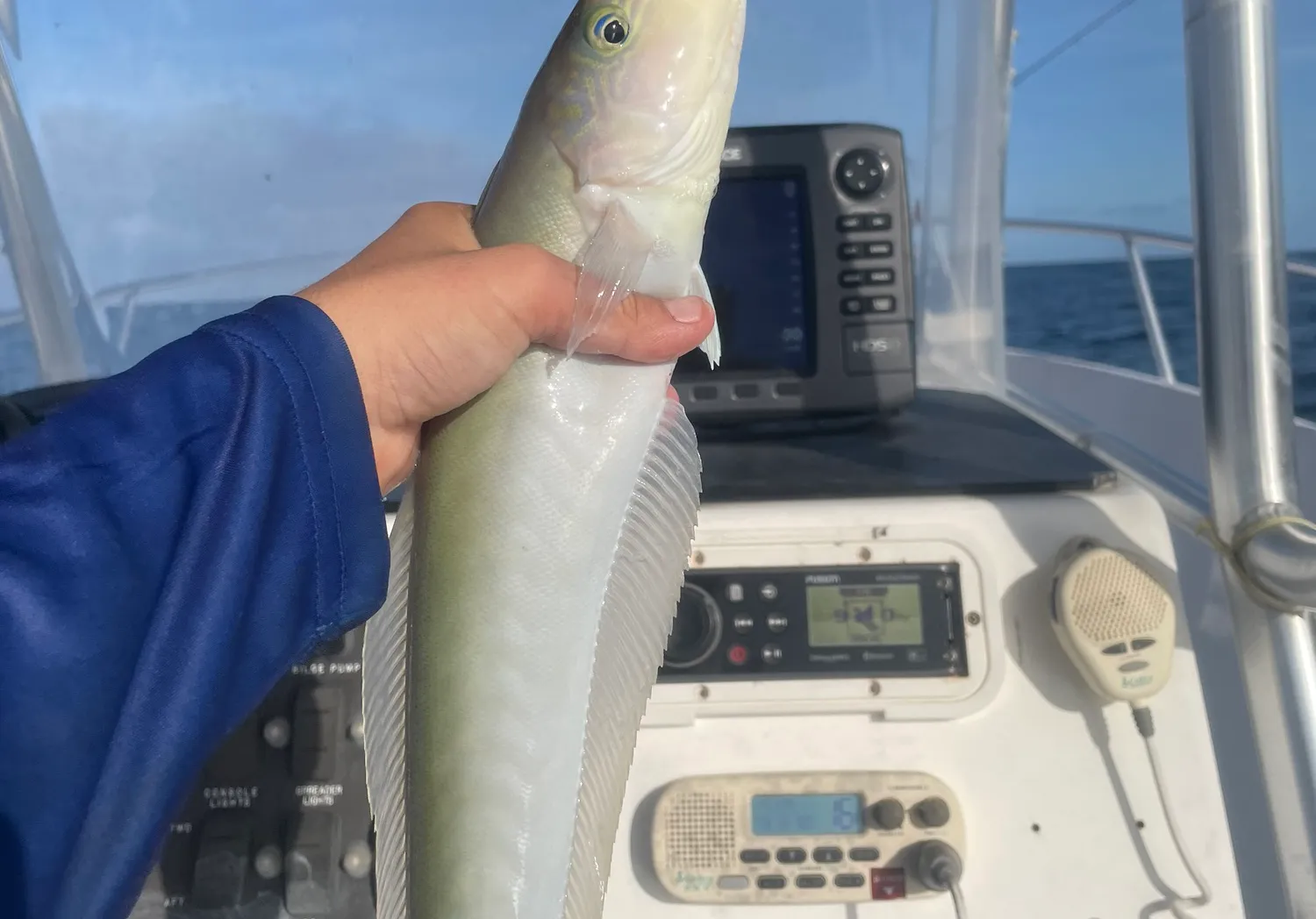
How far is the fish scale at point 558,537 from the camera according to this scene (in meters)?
0.59

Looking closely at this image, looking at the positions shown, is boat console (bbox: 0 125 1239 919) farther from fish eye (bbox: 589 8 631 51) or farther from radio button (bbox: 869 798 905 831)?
fish eye (bbox: 589 8 631 51)

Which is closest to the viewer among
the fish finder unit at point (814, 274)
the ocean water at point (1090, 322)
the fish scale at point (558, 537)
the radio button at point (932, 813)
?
the fish scale at point (558, 537)

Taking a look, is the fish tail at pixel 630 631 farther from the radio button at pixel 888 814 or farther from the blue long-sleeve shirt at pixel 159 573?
the radio button at pixel 888 814

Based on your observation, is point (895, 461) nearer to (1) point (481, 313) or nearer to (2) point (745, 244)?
(2) point (745, 244)

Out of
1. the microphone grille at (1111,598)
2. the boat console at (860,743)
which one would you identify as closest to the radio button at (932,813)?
the boat console at (860,743)

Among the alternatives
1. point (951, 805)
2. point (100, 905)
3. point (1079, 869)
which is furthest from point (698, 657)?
point (100, 905)

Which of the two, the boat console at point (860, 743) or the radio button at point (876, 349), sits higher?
the radio button at point (876, 349)

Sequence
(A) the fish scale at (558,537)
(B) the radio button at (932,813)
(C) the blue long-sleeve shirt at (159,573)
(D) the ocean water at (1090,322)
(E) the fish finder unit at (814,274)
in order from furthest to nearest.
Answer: (D) the ocean water at (1090,322)
(E) the fish finder unit at (814,274)
(B) the radio button at (932,813)
(A) the fish scale at (558,537)
(C) the blue long-sleeve shirt at (159,573)

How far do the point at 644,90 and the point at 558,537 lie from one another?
301mm

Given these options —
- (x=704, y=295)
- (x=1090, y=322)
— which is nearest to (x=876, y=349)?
(x=704, y=295)

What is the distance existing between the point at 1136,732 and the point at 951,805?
197 millimetres

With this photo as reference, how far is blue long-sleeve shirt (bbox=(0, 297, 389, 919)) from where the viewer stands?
0.46 meters

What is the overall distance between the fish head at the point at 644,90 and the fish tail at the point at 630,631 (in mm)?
169

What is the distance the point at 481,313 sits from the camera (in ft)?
2.00
